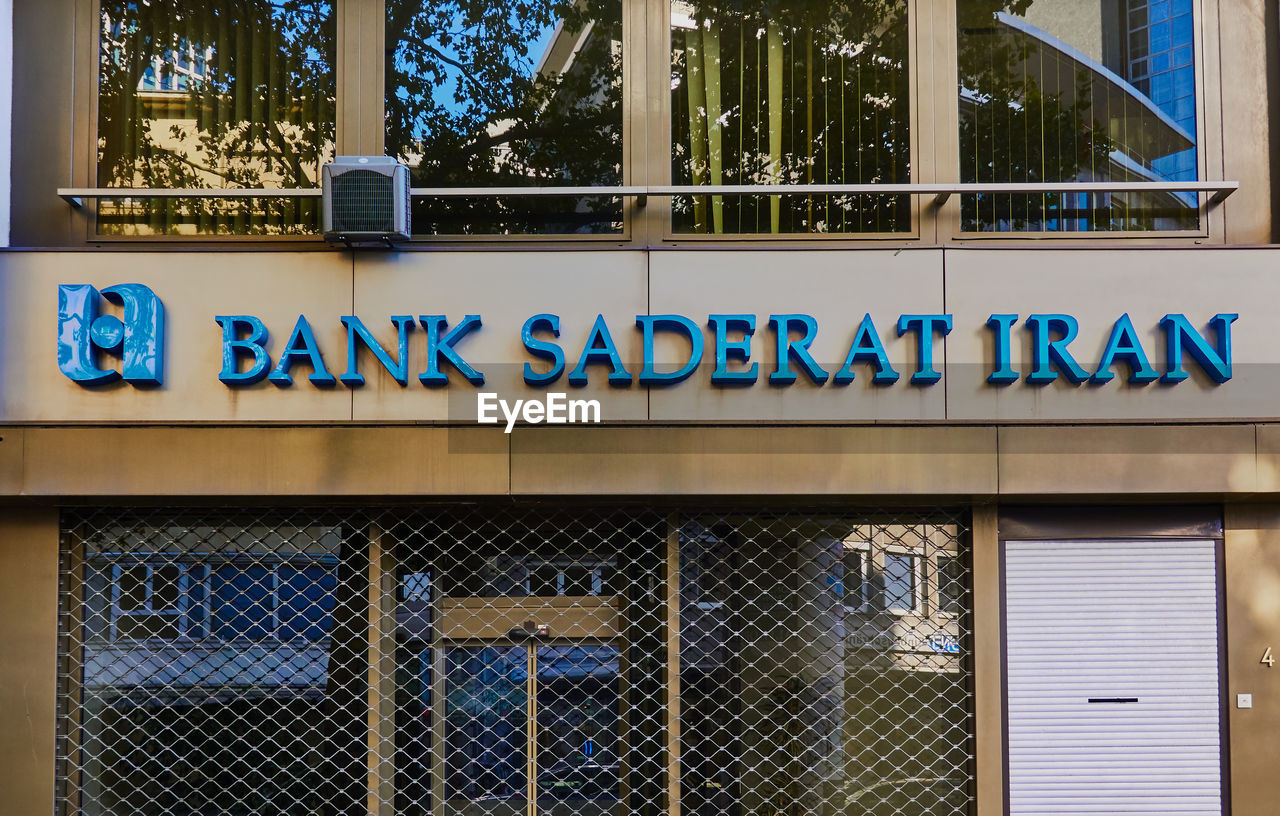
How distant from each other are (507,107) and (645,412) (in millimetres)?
2310

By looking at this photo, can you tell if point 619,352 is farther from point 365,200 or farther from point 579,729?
point 579,729

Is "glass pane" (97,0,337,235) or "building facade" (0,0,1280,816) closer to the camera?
"building facade" (0,0,1280,816)

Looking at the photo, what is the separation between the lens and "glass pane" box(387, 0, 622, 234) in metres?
6.19

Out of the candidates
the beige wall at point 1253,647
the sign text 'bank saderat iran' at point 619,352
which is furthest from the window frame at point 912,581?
the beige wall at point 1253,647

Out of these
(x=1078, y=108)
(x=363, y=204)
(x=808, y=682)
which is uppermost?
(x=1078, y=108)

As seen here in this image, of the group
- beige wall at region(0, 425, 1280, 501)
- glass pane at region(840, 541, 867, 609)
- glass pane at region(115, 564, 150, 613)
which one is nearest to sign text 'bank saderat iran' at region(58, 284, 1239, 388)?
beige wall at region(0, 425, 1280, 501)

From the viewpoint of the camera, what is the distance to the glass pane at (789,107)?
245 inches

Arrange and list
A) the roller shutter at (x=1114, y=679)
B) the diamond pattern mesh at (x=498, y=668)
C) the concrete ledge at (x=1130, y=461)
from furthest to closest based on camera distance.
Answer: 1. the diamond pattern mesh at (x=498, y=668)
2. the roller shutter at (x=1114, y=679)
3. the concrete ledge at (x=1130, y=461)

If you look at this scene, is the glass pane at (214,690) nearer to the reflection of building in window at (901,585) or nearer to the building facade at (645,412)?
the building facade at (645,412)

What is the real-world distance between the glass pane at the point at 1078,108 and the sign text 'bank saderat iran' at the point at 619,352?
34.9 inches

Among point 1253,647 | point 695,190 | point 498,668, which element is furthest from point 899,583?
point 695,190

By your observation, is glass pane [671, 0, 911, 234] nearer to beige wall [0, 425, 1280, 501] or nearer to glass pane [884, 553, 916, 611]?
beige wall [0, 425, 1280, 501]

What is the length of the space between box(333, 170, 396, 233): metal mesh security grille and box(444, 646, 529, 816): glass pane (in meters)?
2.79

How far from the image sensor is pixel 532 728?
242 inches
